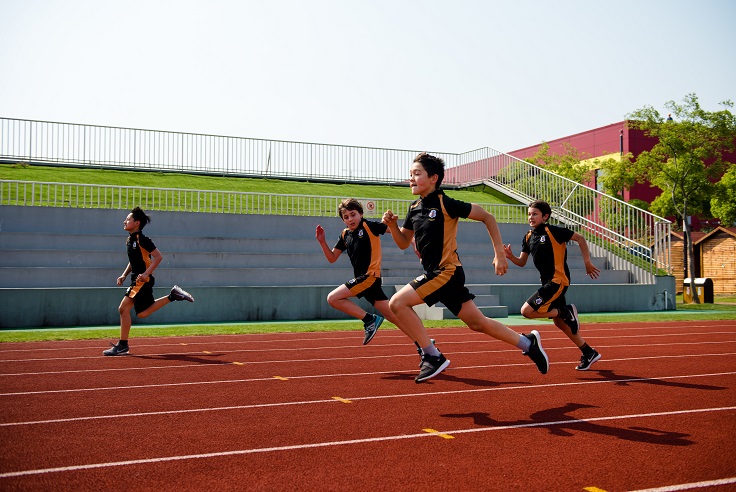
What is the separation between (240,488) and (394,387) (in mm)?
3253

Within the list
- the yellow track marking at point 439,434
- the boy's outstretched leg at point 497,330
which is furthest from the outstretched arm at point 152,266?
the yellow track marking at point 439,434

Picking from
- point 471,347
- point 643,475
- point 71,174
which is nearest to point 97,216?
point 71,174

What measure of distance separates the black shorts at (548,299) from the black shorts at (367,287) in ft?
6.24

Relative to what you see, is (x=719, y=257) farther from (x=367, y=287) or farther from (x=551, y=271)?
(x=367, y=287)

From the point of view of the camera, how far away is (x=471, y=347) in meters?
10.2

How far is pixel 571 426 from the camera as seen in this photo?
4.74 metres

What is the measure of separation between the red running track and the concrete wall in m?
6.47

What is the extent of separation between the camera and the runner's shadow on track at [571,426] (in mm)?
4359

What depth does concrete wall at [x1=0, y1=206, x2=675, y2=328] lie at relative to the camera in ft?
50.7

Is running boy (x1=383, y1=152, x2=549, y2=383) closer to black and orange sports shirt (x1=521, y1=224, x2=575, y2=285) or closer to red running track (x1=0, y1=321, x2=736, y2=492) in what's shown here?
red running track (x1=0, y1=321, x2=736, y2=492)

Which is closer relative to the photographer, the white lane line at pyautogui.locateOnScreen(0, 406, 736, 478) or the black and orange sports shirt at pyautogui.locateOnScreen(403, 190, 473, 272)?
the white lane line at pyautogui.locateOnScreen(0, 406, 736, 478)

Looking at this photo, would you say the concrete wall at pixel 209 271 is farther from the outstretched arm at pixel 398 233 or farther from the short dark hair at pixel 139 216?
the outstretched arm at pixel 398 233

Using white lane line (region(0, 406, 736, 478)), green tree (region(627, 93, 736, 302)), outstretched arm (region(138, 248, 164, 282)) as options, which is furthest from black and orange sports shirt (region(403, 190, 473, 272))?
green tree (region(627, 93, 736, 302))

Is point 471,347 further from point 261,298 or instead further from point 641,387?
point 261,298
